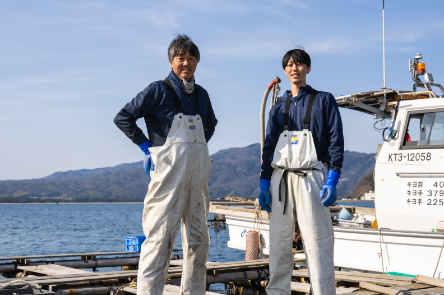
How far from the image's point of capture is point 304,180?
3762mm

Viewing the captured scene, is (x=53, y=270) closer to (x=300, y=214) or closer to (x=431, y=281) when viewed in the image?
(x=300, y=214)

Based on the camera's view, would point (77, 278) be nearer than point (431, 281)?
No

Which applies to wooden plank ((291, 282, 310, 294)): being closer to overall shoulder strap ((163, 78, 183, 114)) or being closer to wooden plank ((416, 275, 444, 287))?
wooden plank ((416, 275, 444, 287))

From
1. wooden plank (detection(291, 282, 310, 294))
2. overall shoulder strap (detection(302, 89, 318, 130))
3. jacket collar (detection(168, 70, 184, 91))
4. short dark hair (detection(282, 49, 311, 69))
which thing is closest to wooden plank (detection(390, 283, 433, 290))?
wooden plank (detection(291, 282, 310, 294))

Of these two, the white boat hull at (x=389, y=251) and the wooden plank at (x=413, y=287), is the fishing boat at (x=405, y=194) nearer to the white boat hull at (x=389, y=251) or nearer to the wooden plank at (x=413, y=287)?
the white boat hull at (x=389, y=251)

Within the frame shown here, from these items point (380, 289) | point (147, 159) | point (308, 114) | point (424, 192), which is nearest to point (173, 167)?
point (147, 159)

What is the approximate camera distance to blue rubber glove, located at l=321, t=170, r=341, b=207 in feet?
11.9

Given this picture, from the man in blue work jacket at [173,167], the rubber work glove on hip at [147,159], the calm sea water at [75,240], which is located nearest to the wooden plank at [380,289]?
the man in blue work jacket at [173,167]

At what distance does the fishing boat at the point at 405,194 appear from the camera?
23.8 feet

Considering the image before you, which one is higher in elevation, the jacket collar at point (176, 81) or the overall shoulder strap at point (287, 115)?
the jacket collar at point (176, 81)

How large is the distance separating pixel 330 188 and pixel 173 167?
1.24m

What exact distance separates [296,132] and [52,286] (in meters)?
3.24

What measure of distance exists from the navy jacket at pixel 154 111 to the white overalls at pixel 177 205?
0.06m

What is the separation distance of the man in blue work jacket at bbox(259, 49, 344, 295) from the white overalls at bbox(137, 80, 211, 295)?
0.59 metres
